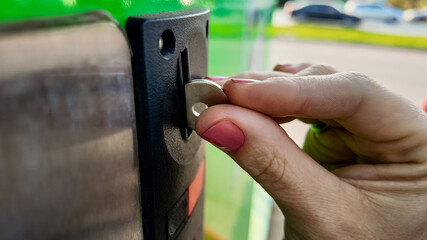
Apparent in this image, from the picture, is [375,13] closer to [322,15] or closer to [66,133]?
[322,15]

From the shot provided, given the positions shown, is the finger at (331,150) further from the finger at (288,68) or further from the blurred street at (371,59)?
the blurred street at (371,59)

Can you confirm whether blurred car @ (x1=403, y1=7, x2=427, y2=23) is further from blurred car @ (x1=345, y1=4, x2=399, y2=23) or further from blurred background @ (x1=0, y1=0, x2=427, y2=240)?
blurred background @ (x1=0, y1=0, x2=427, y2=240)

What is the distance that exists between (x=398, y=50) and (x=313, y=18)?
375cm

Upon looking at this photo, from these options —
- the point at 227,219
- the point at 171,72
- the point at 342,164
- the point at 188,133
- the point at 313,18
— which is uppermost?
the point at 171,72

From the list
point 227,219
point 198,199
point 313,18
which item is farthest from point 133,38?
point 313,18

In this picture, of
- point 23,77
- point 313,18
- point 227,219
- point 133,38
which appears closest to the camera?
point 23,77

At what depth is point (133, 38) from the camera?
39cm

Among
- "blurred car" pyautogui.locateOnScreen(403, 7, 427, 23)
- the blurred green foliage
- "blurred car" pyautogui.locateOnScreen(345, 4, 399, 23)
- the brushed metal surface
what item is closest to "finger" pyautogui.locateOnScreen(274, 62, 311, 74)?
the brushed metal surface

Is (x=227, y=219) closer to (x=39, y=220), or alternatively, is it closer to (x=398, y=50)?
(x=39, y=220)

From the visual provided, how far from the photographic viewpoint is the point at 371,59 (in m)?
6.47

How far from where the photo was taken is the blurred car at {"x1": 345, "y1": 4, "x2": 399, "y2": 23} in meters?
11.3

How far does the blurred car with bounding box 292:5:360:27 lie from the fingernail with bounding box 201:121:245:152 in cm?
1089

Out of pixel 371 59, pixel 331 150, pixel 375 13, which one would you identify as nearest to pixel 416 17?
pixel 375 13

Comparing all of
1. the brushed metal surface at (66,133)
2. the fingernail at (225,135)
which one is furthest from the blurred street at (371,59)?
the brushed metal surface at (66,133)
